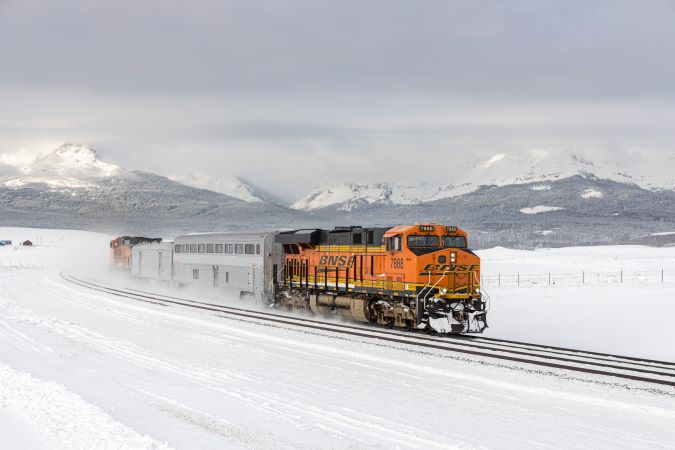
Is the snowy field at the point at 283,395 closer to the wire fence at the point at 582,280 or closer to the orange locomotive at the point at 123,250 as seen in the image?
the wire fence at the point at 582,280

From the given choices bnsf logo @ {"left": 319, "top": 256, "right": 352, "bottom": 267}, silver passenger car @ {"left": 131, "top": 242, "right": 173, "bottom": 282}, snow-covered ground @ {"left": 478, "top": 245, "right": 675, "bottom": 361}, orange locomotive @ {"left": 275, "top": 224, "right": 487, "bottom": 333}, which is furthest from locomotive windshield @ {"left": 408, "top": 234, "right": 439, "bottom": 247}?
silver passenger car @ {"left": 131, "top": 242, "right": 173, "bottom": 282}

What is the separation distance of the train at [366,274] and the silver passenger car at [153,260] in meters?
8.66

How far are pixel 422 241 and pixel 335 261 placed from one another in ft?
16.4

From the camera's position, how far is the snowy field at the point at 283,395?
10.6 metres

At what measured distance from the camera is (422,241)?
22969 millimetres

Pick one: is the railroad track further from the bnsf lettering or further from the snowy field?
the bnsf lettering

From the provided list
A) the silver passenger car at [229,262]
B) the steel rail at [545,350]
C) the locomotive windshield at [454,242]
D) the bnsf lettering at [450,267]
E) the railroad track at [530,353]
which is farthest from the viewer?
the silver passenger car at [229,262]

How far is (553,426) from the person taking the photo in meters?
11.4

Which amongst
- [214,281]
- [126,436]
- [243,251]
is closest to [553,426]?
[126,436]

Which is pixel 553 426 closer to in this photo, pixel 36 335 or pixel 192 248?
pixel 36 335

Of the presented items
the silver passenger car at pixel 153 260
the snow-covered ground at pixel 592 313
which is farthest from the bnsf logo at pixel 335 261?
the silver passenger car at pixel 153 260

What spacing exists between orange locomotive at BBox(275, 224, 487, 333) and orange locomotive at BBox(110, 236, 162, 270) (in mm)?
29531

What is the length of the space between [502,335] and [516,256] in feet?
240

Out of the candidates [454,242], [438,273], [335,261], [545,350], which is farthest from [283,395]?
[335,261]
